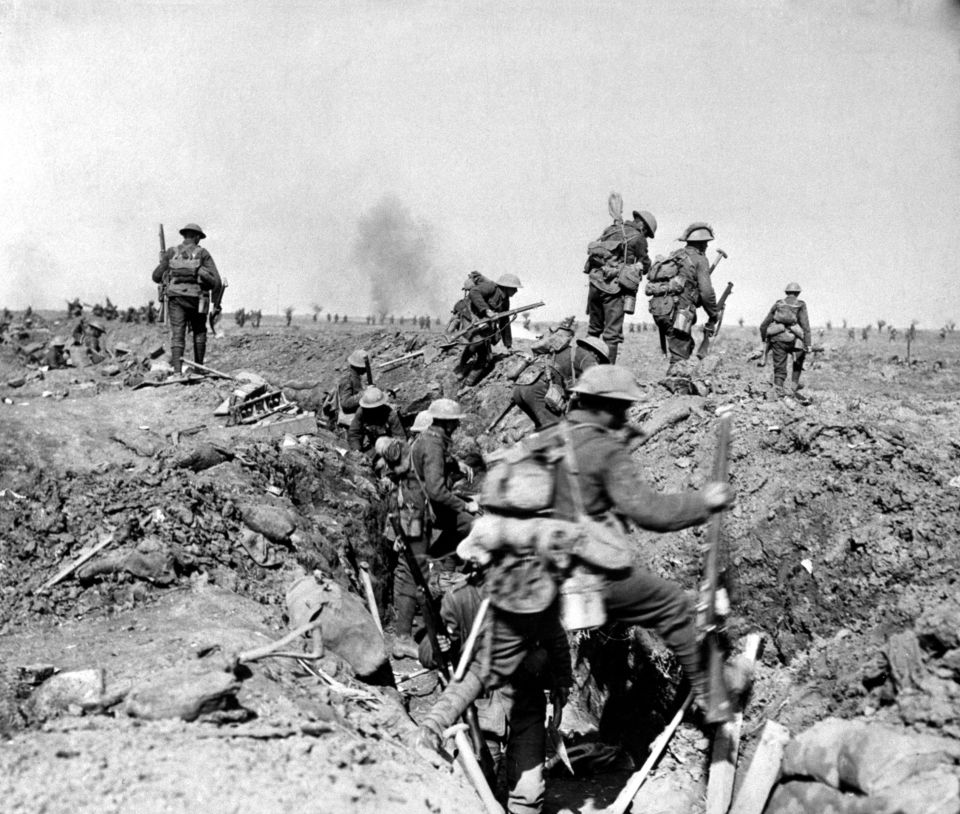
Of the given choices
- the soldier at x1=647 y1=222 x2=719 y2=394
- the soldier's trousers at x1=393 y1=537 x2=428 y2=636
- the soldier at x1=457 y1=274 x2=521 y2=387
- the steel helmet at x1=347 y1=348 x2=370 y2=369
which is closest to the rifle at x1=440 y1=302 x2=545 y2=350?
the soldier at x1=457 y1=274 x2=521 y2=387

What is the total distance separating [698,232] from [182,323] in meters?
6.95

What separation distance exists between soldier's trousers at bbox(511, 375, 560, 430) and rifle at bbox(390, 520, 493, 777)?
255 centimetres

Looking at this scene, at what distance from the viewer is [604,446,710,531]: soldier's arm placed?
4.27m

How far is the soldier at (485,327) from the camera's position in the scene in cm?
1452

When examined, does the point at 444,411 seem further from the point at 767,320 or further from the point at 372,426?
the point at 767,320

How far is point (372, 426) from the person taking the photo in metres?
11.1

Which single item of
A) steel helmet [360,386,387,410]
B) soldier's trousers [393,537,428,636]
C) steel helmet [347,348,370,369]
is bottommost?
soldier's trousers [393,537,428,636]

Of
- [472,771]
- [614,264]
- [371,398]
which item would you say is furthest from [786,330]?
[472,771]

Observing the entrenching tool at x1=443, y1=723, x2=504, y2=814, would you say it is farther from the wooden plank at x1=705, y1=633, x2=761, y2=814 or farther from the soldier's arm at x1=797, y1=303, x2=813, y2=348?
the soldier's arm at x1=797, y1=303, x2=813, y2=348

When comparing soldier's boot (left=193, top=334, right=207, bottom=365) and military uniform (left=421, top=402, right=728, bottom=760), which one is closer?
military uniform (left=421, top=402, right=728, bottom=760)

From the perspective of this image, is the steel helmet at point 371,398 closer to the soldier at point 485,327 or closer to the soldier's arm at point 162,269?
the soldier's arm at point 162,269

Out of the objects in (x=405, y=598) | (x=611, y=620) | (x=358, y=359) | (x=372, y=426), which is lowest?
(x=405, y=598)

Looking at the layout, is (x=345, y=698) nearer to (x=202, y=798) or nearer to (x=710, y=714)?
(x=202, y=798)

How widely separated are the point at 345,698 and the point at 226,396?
7.94 metres
